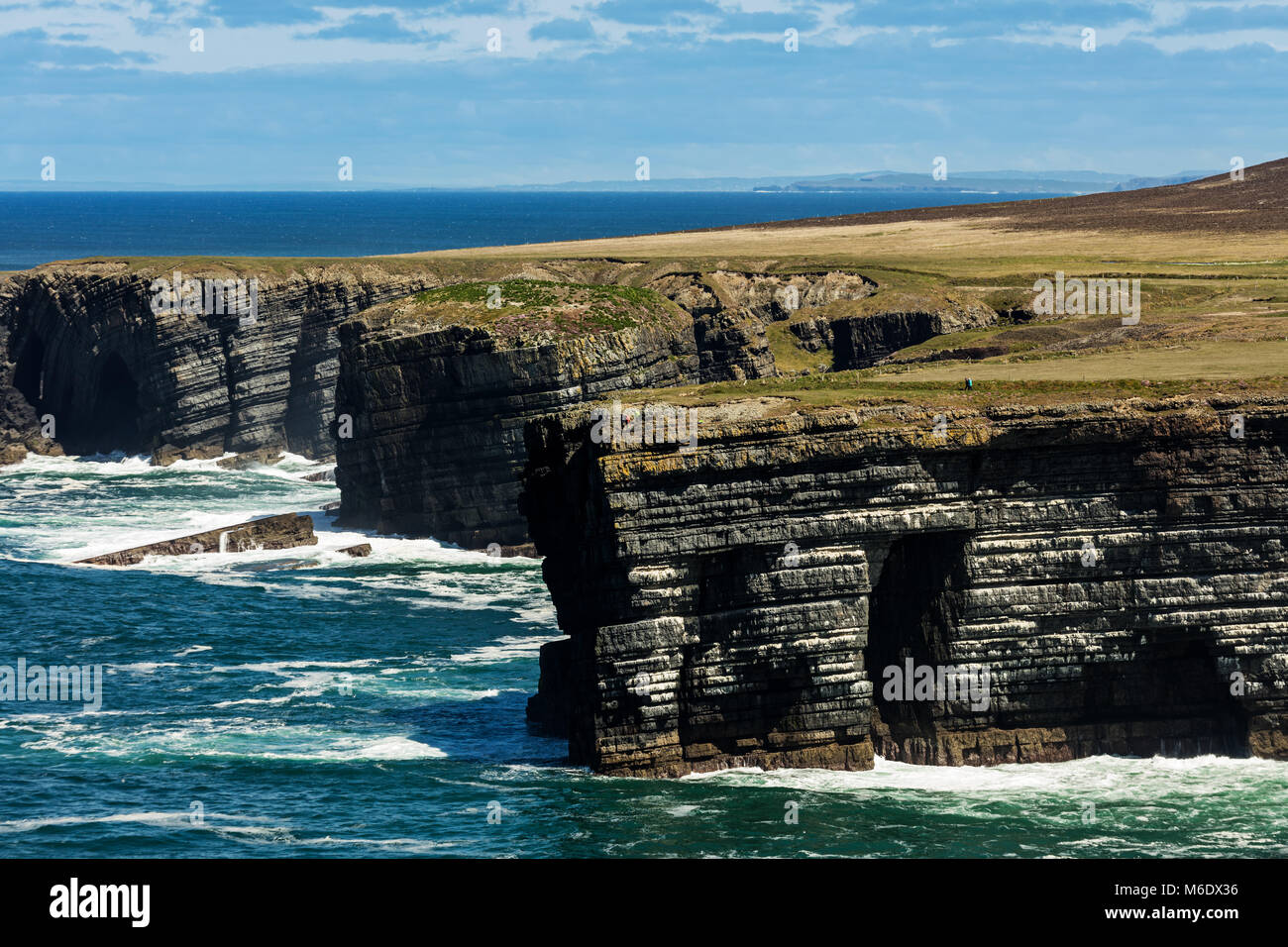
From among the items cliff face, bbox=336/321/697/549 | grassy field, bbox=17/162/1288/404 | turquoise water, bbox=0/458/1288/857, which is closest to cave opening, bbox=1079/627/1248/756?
turquoise water, bbox=0/458/1288/857

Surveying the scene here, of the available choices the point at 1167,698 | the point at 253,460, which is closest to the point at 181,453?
the point at 253,460

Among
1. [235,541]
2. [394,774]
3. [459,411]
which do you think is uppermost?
[459,411]

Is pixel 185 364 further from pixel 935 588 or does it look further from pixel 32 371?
pixel 935 588

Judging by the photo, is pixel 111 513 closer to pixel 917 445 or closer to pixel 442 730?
pixel 442 730

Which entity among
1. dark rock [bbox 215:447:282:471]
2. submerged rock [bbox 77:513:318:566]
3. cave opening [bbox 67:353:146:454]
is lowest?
submerged rock [bbox 77:513:318:566]

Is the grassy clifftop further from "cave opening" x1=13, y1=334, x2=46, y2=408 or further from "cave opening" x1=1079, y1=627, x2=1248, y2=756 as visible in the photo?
"cave opening" x1=1079, y1=627, x2=1248, y2=756

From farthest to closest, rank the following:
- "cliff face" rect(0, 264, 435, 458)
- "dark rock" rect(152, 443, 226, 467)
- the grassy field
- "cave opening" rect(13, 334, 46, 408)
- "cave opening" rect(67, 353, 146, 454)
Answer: "cave opening" rect(13, 334, 46, 408) < "cave opening" rect(67, 353, 146, 454) < "cliff face" rect(0, 264, 435, 458) < "dark rock" rect(152, 443, 226, 467) < the grassy field
